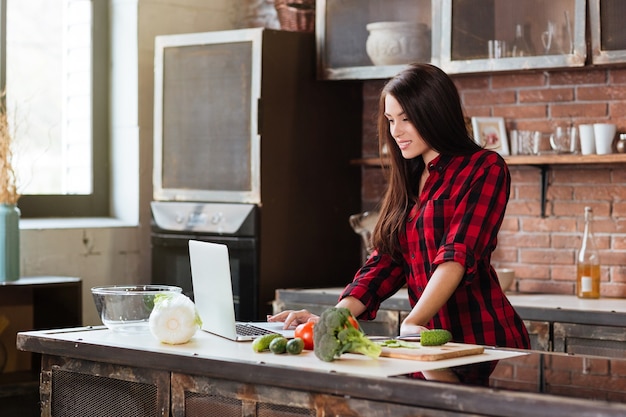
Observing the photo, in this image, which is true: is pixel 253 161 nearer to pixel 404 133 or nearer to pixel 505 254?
pixel 505 254

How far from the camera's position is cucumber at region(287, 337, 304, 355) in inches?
98.5

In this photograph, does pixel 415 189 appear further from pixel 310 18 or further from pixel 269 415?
pixel 310 18

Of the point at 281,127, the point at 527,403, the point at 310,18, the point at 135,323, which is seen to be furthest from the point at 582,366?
the point at 310,18

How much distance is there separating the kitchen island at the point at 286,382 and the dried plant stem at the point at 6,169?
5.37 feet

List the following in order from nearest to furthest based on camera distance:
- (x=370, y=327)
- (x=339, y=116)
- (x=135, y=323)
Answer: (x=135, y=323) → (x=370, y=327) → (x=339, y=116)

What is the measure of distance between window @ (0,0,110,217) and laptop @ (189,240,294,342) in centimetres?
241

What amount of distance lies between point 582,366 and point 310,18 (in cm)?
309

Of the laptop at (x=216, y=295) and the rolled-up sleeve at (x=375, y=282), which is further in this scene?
the rolled-up sleeve at (x=375, y=282)

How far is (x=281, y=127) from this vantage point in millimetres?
4820

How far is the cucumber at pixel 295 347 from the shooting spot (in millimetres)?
2502

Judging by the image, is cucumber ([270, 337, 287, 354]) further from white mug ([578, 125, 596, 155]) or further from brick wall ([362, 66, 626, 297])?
brick wall ([362, 66, 626, 297])

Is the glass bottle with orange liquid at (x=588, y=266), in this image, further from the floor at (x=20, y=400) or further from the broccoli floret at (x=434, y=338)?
the floor at (x=20, y=400)

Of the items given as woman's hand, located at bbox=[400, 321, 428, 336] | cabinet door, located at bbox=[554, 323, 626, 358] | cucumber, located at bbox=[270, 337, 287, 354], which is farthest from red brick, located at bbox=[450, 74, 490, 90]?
cucumber, located at bbox=[270, 337, 287, 354]

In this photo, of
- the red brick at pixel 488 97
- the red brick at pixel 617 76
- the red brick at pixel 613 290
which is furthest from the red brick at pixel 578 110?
the red brick at pixel 613 290
